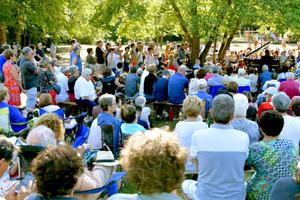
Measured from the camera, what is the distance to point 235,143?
3.77 m

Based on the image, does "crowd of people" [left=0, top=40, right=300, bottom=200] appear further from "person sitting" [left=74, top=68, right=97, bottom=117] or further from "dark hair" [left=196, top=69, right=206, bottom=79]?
"dark hair" [left=196, top=69, right=206, bottom=79]

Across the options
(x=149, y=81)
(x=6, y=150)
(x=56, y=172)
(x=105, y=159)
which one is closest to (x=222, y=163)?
(x=105, y=159)

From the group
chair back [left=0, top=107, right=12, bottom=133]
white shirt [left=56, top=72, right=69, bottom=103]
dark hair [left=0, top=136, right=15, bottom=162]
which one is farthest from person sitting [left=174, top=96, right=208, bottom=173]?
white shirt [left=56, top=72, right=69, bottom=103]

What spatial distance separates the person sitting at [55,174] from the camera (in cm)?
258

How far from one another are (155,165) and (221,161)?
1508 millimetres

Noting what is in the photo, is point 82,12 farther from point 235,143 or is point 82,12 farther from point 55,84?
point 235,143

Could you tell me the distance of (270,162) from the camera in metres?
3.72

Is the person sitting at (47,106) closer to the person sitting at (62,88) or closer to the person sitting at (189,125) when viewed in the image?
the person sitting at (189,125)

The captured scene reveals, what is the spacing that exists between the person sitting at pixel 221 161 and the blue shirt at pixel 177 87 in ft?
20.9

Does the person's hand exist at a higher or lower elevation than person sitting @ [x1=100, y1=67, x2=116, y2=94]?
lower

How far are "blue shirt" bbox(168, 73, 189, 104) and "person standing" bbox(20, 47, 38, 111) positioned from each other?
3.06 m

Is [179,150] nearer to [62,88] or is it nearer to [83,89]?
[83,89]

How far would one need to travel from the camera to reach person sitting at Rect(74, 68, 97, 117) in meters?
9.21

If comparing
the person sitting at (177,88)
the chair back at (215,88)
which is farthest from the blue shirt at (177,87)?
the chair back at (215,88)
